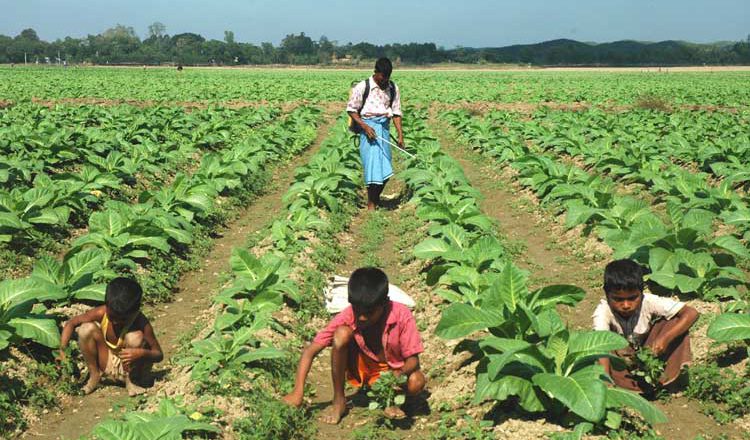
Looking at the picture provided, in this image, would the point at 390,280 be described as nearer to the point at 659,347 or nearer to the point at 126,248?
the point at 126,248

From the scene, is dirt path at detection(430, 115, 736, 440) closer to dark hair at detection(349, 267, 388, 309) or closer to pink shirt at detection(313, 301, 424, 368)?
pink shirt at detection(313, 301, 424, 368)

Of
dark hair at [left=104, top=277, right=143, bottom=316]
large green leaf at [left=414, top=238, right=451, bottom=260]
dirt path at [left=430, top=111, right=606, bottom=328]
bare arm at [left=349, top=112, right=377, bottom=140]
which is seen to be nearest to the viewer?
dark hair at [left=104, top=277, right=143, bottom=316]

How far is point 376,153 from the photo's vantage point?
9039 millimetres

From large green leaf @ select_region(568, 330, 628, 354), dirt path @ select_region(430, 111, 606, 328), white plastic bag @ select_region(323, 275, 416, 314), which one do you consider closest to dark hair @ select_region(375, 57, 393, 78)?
dirt path @ select_region(430, 111, 606, 328)

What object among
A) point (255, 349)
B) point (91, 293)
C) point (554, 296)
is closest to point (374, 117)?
point (91, 293)

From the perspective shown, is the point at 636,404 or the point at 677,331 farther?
the point at 677,331

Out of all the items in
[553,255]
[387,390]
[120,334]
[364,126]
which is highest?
[364,126]

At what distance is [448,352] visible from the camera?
198 inches

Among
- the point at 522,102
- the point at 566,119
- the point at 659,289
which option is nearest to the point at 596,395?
the point at 659,289

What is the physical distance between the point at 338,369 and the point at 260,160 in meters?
8.43

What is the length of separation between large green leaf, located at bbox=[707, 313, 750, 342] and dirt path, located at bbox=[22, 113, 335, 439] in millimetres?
3412

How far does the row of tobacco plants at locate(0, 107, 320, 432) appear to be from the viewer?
4.52m

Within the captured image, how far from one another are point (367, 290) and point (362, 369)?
61 centimetres

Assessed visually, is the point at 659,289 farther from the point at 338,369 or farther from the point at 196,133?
the point at 196,133
